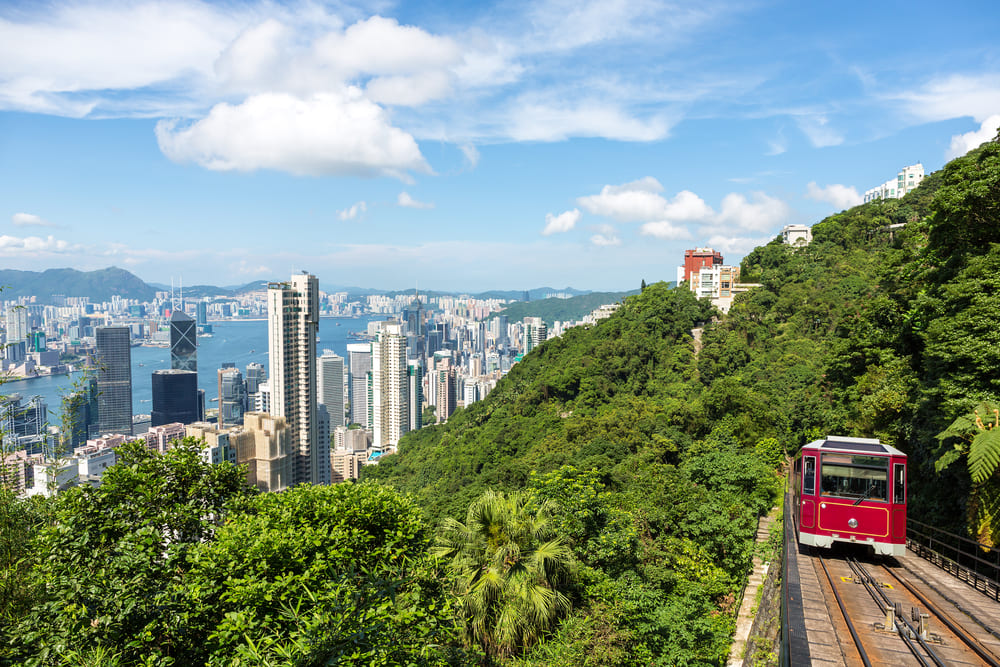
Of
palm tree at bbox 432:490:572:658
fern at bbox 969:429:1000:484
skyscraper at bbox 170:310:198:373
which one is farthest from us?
skyscraper at bbox 170:310:198:373

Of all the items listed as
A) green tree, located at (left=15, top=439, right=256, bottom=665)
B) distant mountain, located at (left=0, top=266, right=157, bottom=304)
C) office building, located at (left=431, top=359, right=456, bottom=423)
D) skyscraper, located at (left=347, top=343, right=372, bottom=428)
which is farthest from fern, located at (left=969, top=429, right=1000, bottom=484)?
distant mountain, located at (left=0, top=266, right=157, bottom=304)

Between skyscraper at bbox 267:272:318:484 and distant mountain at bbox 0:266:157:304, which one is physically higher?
distant mountain at bbox 0:266:157:304

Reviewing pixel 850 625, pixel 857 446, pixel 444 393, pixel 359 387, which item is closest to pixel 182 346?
pixel 359 387

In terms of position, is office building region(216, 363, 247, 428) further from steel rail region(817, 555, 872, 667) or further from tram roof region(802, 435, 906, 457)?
steel rail region(817, 555, 872, 667)

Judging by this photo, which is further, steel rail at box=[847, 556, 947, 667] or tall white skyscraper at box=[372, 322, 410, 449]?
tall white skyscraper at box=[372, 322, 410, 449]

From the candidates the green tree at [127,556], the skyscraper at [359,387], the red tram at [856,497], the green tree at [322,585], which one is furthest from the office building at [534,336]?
the green tree at [127,556]

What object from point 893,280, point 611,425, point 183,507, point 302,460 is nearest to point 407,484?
point 611,425

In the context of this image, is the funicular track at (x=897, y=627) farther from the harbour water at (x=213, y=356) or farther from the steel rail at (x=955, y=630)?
the harbour water at (x=213, y=356)
